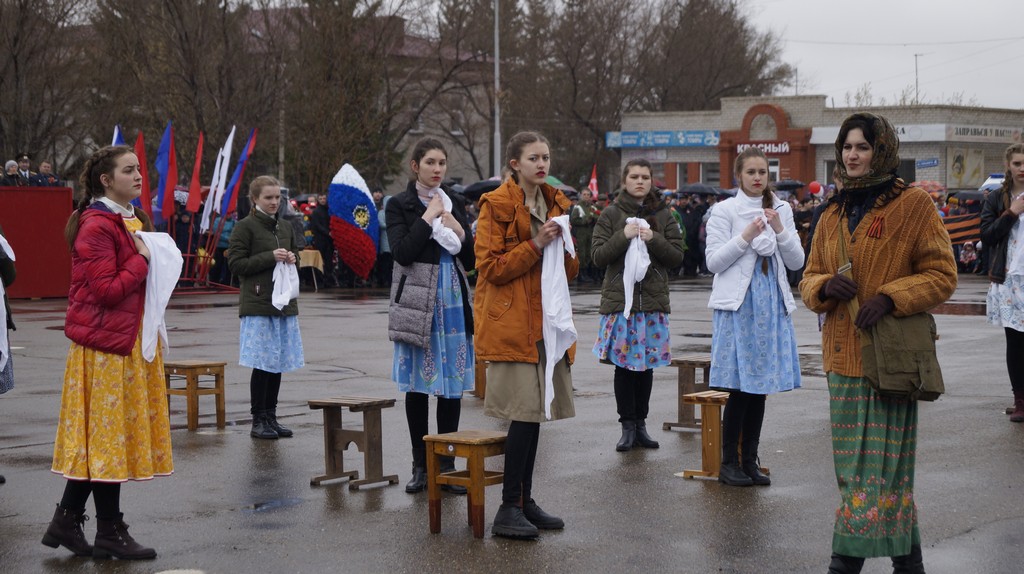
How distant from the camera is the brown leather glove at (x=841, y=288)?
5258 millimetres

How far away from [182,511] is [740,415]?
3206mm

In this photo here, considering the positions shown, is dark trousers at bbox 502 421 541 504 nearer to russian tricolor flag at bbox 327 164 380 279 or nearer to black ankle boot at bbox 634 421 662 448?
black ankle boot at bbox 634 421 662 448

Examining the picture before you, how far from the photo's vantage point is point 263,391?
A: 952 centimetres

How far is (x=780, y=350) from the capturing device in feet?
25.3

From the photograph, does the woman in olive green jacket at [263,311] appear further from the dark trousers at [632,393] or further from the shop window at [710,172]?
the shop window at [710,172]

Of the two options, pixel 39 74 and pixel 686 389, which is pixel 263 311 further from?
pixel 39 74

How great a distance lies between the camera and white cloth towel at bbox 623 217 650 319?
8.67 m

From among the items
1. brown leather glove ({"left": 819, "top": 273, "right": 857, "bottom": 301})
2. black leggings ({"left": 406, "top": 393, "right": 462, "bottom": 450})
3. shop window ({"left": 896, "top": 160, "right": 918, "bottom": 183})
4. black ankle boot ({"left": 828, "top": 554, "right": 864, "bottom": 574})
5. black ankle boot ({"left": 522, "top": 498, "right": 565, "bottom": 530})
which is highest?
shop window ({"left": 896, "top": 160, "right": 918, "bottom": 183})

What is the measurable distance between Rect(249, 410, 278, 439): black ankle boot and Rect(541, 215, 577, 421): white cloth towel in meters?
3.47

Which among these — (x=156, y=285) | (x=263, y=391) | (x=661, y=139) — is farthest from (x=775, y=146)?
(x=156, y=285)

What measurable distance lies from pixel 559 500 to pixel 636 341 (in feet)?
6.34

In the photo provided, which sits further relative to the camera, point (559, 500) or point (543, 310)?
point (559, 500)

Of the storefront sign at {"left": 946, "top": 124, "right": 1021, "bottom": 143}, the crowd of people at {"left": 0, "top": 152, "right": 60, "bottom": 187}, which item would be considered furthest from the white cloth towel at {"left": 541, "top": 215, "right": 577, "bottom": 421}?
the storefront sign at {"left": 946, "top": 124, "right": 1021, "bottom": 143}

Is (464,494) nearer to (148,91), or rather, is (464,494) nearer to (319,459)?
(319,459)
